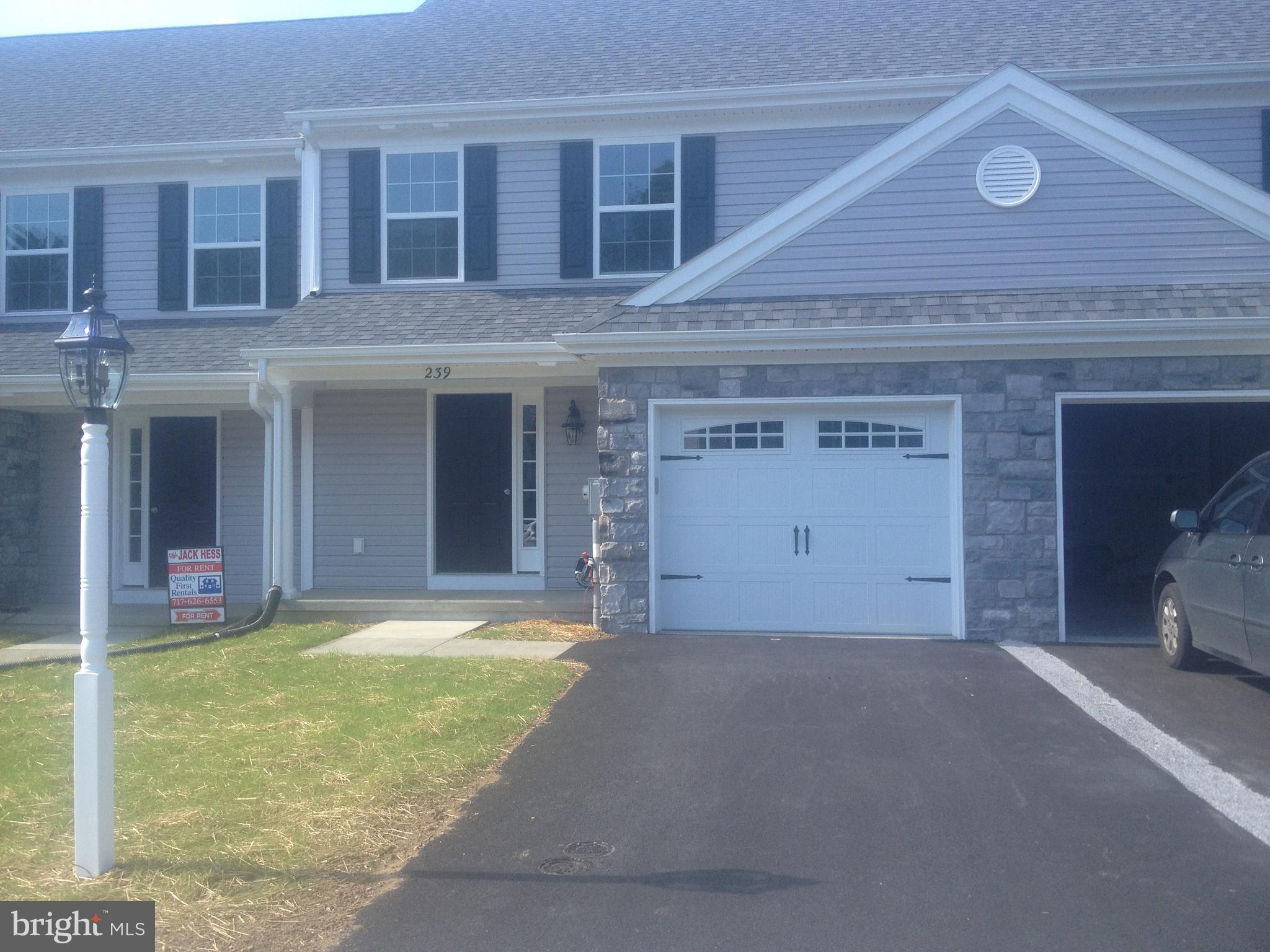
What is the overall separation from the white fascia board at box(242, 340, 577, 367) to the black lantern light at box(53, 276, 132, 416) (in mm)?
6330

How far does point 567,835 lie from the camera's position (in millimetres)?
5184

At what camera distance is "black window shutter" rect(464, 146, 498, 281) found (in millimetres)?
12930

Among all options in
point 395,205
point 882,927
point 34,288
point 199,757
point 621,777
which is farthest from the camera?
point 34,288

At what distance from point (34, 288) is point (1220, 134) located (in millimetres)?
14710

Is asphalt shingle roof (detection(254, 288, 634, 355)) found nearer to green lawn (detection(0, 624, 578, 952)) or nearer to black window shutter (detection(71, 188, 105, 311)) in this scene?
black window shutter (detection(71, 188, 105, 311))

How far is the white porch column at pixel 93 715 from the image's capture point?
4.65 meters

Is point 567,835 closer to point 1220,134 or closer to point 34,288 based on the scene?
point 1220,134

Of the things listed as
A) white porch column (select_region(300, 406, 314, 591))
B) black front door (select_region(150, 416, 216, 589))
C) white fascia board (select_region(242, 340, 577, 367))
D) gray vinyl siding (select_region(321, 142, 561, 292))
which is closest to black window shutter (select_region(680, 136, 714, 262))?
gray vinyl siding (select_region(321, 142, 561, 292))

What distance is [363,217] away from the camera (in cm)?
1305

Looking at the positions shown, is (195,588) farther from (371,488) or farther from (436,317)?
(436,317)

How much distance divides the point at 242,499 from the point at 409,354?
3.50m

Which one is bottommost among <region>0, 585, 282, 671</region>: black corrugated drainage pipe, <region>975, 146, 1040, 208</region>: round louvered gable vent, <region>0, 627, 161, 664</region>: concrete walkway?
<region>0, 627, 161, 664</region>: concrete walkway

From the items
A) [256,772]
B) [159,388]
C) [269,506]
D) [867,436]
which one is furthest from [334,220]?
[256,772]

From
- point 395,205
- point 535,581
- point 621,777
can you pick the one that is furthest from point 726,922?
point 395,205
